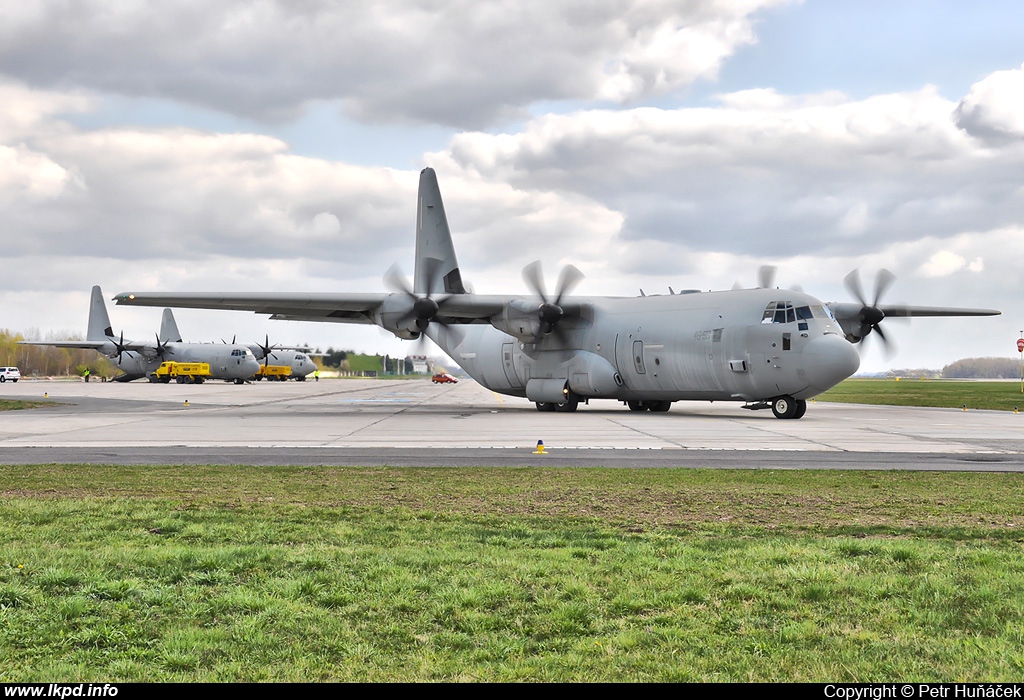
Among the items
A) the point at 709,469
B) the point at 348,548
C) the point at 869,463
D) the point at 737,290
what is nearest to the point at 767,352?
the point at 737,290

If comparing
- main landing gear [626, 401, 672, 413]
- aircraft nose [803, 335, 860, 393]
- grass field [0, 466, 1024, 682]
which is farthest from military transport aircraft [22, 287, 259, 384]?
grass field [0, 466, 1024, 682]

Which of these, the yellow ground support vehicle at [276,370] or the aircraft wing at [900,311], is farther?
the yellow ground support vehicle at [276,370]

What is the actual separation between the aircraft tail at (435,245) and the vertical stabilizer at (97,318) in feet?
201

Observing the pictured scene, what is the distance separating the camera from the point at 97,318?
87.6m

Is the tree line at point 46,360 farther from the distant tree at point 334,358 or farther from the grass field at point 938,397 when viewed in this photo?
the grass field at point 938,397

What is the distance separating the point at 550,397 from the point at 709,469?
67.9ft

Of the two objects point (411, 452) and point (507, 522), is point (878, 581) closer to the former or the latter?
point (507, 522)

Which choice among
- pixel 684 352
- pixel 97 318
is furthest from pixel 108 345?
pixel 684 352

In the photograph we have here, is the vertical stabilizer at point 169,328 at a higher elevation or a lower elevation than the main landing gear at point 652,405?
higher

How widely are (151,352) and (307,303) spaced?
2220 inches

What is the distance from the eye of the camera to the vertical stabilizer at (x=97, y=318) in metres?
87.1

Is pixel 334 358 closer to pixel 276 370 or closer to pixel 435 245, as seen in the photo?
pixel 276 370

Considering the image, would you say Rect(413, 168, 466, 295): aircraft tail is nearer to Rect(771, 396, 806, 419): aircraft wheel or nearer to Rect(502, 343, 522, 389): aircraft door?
Rect(502, 343, 522, 389): aircraft door

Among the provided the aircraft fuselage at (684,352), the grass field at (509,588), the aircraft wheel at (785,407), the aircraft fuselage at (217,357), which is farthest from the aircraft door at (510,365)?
the aircraft fuselage at (217,357)
